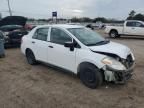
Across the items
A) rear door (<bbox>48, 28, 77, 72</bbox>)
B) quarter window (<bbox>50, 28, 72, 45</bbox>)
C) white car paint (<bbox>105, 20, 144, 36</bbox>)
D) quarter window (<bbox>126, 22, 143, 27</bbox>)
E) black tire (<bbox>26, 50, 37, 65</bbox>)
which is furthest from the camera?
quarter window (<bbox>126, 22, 143, 27</bbox>)

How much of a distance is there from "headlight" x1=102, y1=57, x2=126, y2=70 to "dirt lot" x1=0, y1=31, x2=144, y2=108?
66 cm

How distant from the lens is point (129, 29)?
2045 cm

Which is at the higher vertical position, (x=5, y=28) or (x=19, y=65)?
(x=5, y=28)

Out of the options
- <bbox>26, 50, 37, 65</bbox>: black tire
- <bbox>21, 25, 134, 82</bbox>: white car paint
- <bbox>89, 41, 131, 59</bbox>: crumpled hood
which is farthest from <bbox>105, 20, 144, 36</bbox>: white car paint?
<bbox>89, 41, 131, 59</bbox>: crumpled hood

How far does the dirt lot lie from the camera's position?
5.05 metres

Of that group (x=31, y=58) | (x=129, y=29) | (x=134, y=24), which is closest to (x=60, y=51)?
(x=31, y=58)

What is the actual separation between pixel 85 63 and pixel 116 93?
43.8 inches

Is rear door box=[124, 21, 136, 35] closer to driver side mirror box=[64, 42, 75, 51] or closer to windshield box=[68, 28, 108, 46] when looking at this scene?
windshield box=[68, 28, 108, 46]

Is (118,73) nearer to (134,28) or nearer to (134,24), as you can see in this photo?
(134,28)

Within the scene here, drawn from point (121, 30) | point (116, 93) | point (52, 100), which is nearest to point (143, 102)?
point (116, 93)

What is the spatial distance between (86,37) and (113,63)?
4.82ft

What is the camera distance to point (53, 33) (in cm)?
730

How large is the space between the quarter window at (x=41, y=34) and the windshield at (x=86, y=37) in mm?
1074

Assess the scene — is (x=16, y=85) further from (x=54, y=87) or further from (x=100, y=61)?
(x=100, y=61)
